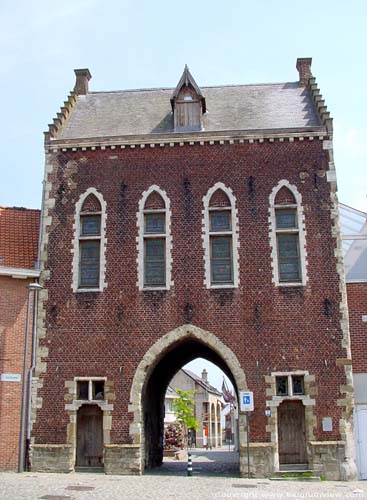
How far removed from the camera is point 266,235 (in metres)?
20.8

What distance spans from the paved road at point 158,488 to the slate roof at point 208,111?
11390mm

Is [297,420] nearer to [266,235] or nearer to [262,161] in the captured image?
[266,235]

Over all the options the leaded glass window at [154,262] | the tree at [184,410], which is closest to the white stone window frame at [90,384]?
the leaded glass window at [154,262]

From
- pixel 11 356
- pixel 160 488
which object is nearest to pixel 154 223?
pixel 11 356

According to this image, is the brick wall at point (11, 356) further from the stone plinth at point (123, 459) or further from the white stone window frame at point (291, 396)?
the white stone window frame at point (291, 396)

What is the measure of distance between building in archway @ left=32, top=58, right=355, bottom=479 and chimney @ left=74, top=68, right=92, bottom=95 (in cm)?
389

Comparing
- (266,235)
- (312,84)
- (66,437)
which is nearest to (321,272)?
(266,235)

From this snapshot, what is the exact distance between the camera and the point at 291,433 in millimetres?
19484

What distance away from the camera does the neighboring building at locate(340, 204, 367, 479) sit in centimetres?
1973

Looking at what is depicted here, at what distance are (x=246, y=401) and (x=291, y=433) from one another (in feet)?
5.94

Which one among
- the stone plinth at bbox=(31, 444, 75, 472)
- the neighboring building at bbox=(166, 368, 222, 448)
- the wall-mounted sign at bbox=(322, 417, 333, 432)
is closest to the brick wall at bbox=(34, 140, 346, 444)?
the wall-mounted sign at bbox=(322, 417, 333, 432)

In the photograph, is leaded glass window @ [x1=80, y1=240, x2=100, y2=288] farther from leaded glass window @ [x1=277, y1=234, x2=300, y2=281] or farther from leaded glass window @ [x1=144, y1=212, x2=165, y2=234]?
leaded glass window @ [x1=277, y1=234, x2=300, y2=281]

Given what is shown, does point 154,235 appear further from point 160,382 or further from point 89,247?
point 160,382

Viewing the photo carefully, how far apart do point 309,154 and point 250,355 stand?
711 centimetres
